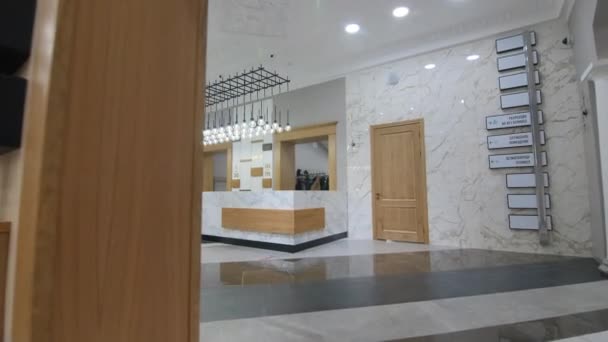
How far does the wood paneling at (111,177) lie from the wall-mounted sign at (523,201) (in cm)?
529

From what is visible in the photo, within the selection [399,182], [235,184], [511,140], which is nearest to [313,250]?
[399,182]

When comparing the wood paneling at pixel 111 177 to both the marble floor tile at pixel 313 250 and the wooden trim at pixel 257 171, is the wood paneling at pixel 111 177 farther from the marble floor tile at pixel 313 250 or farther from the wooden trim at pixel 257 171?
the wooden trim at pixel 257 171

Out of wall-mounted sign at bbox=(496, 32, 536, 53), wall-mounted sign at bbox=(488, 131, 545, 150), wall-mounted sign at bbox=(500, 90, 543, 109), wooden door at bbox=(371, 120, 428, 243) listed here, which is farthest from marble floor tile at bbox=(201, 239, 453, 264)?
wall-mounted sign at bbox=(496, 32, 536, 53)

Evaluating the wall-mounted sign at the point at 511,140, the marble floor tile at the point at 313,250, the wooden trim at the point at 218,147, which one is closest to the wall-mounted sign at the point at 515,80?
the wall-mounted sign at the point at 511,140

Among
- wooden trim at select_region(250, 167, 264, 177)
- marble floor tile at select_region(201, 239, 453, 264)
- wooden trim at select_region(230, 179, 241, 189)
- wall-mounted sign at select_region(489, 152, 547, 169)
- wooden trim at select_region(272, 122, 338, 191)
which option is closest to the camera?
marble floor tile at select_region(201, 239, 453, 264)

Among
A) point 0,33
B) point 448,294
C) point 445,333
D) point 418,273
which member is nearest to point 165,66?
point 0,33

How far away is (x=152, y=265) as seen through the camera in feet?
2.71

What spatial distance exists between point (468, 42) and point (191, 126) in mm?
5838

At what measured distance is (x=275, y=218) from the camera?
186 inches

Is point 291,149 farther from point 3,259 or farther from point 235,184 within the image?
point 3,259

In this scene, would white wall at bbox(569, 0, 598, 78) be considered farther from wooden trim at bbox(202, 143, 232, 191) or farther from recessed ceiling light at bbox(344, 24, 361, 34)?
wooden trim at bbox(202, 143, 232, 191)

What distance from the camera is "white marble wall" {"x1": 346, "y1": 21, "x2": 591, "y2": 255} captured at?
4258 millimetres

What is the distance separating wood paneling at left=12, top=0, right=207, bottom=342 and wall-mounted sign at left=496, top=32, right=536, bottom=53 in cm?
562

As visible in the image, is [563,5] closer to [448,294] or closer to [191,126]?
[448,294]
